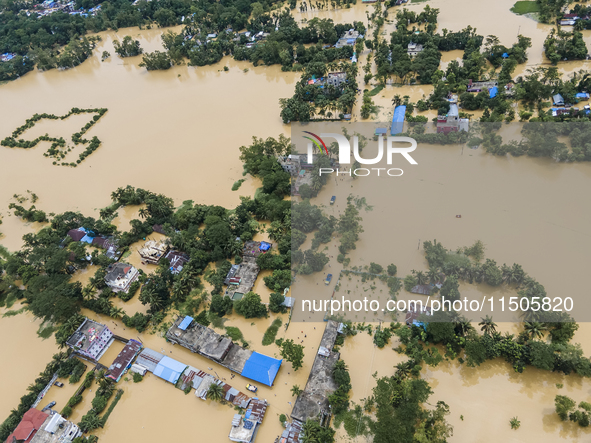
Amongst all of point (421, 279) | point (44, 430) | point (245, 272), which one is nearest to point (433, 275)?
point (421, 279)

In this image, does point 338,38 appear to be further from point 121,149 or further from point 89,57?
point 89,57

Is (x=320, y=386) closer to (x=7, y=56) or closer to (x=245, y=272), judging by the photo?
(x=245, y=272)

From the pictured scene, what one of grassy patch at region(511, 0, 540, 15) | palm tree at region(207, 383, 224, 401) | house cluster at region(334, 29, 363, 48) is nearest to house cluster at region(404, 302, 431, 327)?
palm tree at region(207, 383, 224, 401)

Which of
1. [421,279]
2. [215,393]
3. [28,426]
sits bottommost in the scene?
[215,393]

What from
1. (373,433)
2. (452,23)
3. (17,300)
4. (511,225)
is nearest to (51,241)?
(17,300)

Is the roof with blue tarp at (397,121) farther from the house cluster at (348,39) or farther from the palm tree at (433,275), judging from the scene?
the house cluster at (348,39)

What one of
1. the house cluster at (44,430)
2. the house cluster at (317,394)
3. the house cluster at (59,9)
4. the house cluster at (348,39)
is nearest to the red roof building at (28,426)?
the house cluster at (44,430)

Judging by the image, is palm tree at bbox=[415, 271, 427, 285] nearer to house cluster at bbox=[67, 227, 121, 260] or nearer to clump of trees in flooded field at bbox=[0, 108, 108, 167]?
house cluster at bbox=[67, 227, 121, 260]
